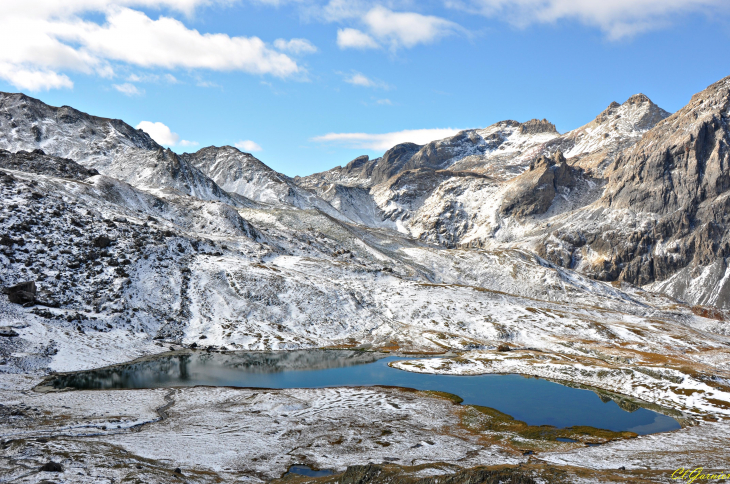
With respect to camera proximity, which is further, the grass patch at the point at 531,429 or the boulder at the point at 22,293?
the boulder at the point at 22,293

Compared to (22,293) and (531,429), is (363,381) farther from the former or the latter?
(22,293)

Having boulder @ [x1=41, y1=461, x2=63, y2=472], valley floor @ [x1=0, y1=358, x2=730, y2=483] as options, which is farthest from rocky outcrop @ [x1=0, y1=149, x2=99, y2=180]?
boulder @ [x1=41, y1=461, x2=63, y2=472]

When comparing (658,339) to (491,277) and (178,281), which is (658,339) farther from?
(178,281)

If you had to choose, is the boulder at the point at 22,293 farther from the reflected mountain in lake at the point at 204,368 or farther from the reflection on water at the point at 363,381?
the reflection on water at the point at 363,381

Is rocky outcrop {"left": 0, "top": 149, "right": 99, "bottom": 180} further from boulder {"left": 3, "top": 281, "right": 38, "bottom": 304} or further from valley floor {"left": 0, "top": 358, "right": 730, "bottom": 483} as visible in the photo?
valley floor {"left": 0, "top": 358, "right": 730, "bottom": 483}
